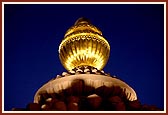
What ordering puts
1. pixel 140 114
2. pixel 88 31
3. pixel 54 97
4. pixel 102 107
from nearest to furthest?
pixel 140 114, pixel 102 107, pixel 54 97, pixel 88 31

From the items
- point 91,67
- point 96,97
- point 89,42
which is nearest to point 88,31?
point 89,42

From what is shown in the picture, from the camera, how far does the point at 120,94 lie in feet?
43.0

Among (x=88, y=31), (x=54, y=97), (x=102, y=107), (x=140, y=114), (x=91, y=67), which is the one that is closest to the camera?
(x=140, y=114)

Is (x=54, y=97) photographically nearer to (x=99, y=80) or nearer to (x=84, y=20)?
(x=99, y=80)

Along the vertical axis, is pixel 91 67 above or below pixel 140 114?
above

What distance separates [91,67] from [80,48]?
0.86 meters

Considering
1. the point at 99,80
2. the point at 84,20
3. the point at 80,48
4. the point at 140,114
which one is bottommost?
the point at 140,114

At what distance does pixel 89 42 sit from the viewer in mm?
15000

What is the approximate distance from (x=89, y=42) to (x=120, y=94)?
95.5 inches

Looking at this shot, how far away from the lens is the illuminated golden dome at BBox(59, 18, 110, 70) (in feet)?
48.5

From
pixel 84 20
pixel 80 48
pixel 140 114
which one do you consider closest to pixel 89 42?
pixel 80 48

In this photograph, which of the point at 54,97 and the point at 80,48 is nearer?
the point at 54,97

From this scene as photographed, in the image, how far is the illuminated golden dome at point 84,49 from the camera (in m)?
14.8

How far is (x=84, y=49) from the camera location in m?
14.9
